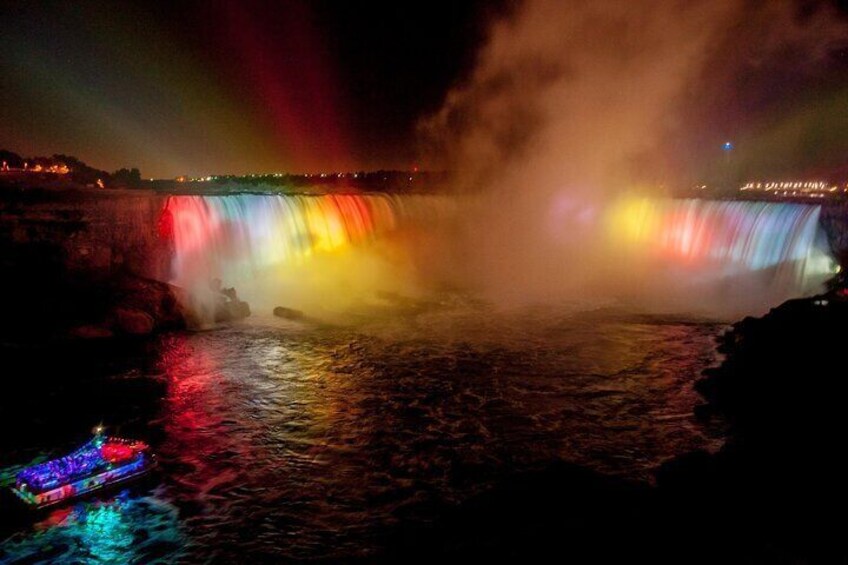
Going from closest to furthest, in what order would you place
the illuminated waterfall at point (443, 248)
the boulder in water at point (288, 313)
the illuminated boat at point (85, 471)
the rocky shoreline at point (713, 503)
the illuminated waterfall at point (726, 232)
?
the rocky shoreline at point (713, 503)
the illuminated boat at point (85, 471)
the boulder in water at point (288, 313)
the illuminated waterfall at point (726, 232)
the illuminated waterfall at point (443, 248)

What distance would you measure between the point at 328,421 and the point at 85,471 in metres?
3.97

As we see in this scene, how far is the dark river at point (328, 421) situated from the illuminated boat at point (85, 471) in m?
0.25

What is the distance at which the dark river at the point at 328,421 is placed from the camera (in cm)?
746

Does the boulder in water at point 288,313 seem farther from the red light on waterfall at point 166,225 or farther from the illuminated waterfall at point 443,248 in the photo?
the red light on waterfall at point 166,225

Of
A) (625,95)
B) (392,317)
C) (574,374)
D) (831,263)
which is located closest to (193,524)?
(574,374)

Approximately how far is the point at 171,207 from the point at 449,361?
41.4 ft

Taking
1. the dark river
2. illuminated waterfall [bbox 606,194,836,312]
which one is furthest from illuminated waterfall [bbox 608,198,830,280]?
the dark river

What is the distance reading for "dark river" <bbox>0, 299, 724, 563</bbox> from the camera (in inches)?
294

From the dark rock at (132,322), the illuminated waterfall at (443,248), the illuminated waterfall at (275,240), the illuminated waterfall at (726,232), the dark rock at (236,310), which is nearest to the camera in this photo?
the dark rock at (132,322)

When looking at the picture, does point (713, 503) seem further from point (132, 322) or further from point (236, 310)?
point (236, 310)

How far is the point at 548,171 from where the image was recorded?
32.9 m

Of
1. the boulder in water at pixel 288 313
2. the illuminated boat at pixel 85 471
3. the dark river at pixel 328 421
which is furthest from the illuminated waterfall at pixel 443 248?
the illuminated boat at pixel 85 471

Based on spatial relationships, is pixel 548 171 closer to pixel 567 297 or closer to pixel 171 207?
pixel 567 297

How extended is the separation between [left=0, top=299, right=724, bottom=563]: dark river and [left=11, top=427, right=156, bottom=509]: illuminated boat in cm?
25
